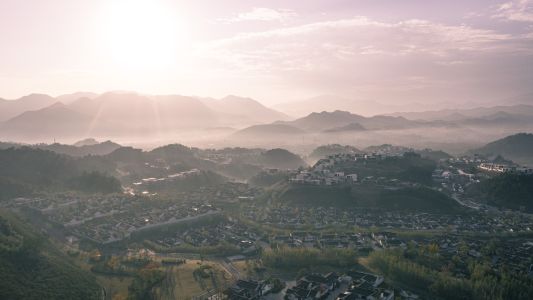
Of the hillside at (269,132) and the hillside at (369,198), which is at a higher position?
the hillside at (269,132)

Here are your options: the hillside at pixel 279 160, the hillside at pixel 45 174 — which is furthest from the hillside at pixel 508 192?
the hillside at pixel 45 174

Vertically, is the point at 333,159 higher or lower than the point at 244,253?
higher

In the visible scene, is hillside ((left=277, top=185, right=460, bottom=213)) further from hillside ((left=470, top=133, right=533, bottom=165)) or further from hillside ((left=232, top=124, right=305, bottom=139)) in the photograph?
hillside ((left=232, top=124, right=305, bottom=139))

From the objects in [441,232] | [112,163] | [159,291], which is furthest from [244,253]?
[112,163]

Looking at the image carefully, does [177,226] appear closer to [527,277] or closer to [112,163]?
[527,277]

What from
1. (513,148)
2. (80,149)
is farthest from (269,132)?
(513,148)

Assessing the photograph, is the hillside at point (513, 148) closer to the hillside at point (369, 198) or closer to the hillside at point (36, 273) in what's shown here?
the hillside at point (369, 198)
